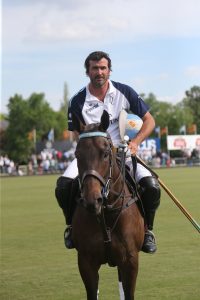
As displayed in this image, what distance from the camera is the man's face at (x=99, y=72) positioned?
689cm

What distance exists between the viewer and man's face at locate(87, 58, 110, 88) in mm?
6887

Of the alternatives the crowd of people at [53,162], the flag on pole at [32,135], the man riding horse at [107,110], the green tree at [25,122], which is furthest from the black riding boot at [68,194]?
the green tree at [25,122]

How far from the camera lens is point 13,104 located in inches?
3930

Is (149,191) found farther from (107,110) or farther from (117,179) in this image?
(107,110)

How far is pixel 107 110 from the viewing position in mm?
7125

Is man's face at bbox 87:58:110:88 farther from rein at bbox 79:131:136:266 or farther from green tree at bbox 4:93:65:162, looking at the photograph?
green tree at bbox 4:93:65:162

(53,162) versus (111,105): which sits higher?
(111,105)

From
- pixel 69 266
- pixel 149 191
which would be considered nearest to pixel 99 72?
pixel 149 191

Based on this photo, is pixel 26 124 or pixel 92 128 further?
pixel 26 124

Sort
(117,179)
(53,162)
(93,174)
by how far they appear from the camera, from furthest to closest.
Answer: (53,162) < (117,179) < (93,174)

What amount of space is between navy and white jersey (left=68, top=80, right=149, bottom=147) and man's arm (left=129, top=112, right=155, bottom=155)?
0.26 ft

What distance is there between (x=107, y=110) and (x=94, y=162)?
59.3 inches

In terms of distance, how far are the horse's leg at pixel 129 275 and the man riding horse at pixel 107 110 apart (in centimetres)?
71

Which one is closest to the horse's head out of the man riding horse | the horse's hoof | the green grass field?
the man riding horse
